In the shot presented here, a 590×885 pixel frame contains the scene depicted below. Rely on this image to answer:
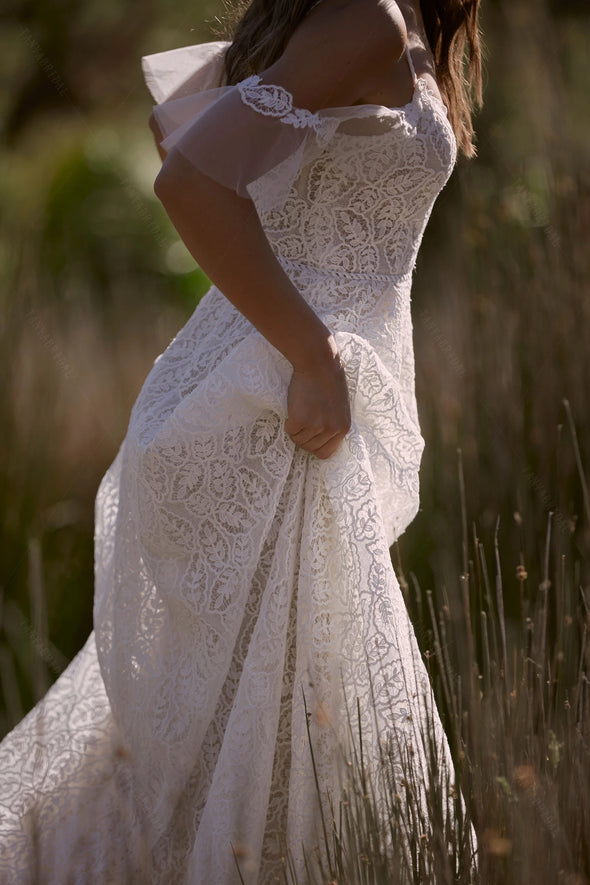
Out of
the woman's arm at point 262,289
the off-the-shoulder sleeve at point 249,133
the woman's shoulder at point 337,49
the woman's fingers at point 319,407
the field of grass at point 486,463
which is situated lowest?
the field of grass at point 486,463

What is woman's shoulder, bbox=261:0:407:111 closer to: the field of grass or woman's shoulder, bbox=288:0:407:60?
woman's shoulder, bbox=288:0:407:60

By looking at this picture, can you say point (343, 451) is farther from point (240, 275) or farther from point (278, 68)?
point (278, 68)

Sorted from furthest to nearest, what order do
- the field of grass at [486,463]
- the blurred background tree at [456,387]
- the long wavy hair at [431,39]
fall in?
the blurred background tree at [456,387] < the long wavy hair at [431,39] < the field of grass at [486,463]

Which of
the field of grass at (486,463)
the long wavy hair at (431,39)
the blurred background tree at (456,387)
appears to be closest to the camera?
the field of grass at (486,463)

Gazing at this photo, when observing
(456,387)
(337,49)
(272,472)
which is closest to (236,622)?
(272,472)

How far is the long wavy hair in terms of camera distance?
1.38 m

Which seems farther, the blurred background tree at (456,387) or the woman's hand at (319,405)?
the blurred background tree at (456,387)

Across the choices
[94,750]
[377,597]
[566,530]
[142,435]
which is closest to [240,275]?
[142,435]

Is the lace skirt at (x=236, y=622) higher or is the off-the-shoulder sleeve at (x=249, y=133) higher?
the off-the-shoulder sleeve at (x=249, y=133)

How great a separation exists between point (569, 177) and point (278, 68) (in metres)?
1.69

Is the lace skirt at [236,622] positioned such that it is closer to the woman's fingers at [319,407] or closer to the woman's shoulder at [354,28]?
the woman's fingers at [319,407]

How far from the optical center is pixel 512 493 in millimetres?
2533

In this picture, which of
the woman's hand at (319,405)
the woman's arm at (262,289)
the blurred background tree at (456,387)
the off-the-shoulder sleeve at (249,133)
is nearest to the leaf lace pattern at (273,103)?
the off-the-shoulder sleeve at (249,133)

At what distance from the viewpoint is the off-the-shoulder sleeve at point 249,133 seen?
1246 mm
